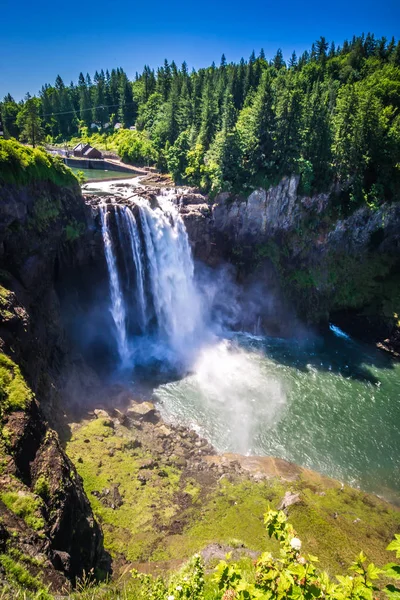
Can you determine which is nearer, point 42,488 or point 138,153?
point 42,488

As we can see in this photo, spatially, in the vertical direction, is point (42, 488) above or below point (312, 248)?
below

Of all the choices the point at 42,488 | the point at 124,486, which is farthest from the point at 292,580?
the point at 124,486

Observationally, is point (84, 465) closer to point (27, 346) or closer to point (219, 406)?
point (27, 346)

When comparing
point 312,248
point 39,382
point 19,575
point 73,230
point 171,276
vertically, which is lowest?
point 39,382

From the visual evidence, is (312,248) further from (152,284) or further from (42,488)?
(42,488)

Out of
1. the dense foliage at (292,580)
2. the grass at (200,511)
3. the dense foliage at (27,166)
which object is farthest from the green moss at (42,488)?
the dense foliage at (27,166)

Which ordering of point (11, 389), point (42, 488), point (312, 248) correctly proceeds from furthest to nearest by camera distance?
point (312, 248)
point (11, 389)
point (42, 488)

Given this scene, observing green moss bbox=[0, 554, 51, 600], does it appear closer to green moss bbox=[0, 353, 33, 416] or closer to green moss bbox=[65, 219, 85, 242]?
green moss bbox=[0, 353, 33, 416]
